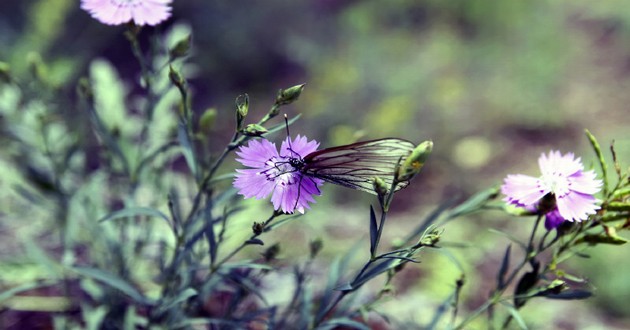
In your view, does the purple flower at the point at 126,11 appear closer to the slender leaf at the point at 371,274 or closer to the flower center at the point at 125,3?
the flower center at the point at 125,3

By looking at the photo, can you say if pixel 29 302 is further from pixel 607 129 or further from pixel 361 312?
pixel 607 129

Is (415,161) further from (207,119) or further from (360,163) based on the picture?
(207,119)

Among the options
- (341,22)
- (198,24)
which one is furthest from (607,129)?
(198,24)

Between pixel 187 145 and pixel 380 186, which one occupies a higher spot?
pixel 187 145

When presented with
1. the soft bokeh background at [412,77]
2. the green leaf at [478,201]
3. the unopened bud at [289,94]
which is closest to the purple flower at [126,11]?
the unopened bud at [289,94]

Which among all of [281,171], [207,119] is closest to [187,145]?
[207,119]

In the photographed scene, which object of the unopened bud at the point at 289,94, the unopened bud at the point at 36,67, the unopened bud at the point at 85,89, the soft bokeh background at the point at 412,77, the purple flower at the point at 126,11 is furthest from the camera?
the soft bokeh background at the point at 412,77

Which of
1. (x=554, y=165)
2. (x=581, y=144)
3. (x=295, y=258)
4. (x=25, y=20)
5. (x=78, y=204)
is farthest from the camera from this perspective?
(x=581, y=144)
